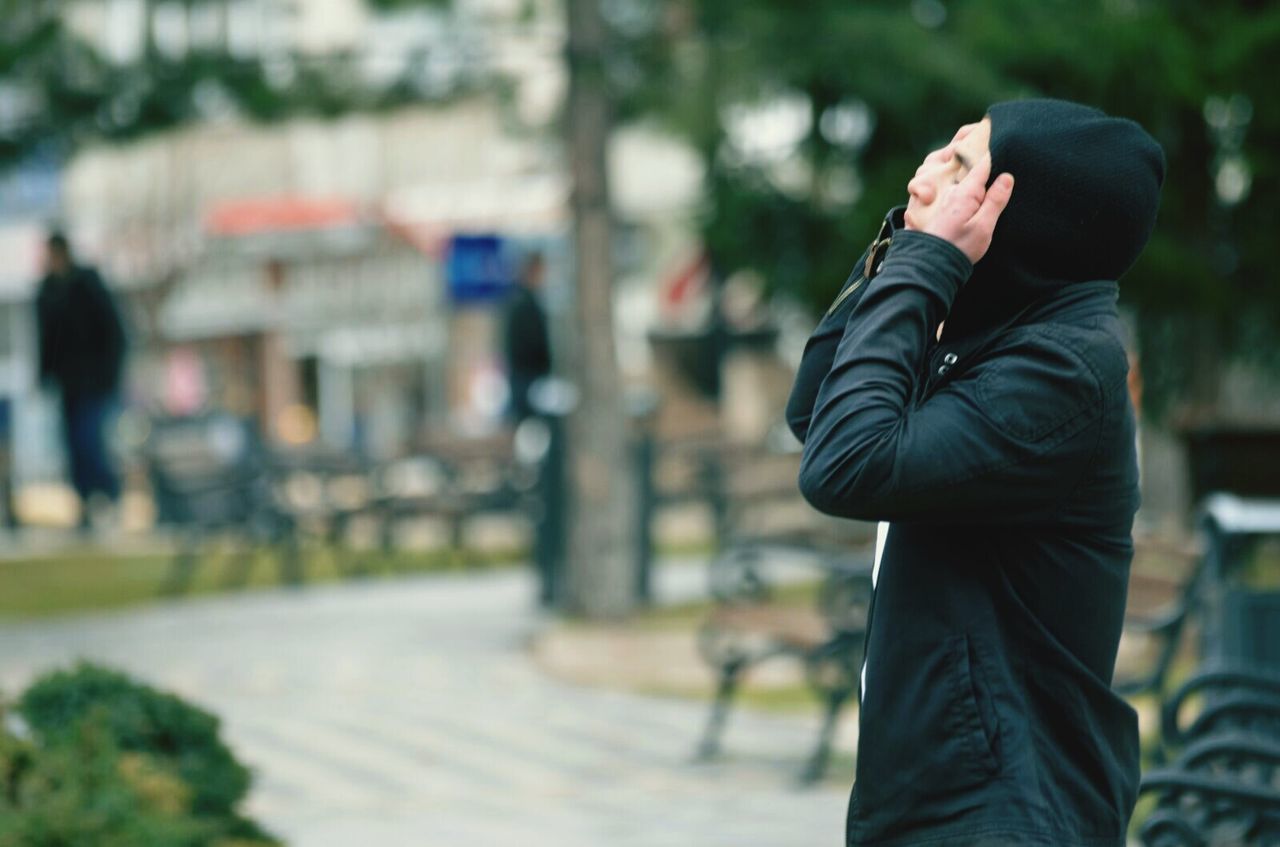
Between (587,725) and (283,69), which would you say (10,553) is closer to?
(283,69)

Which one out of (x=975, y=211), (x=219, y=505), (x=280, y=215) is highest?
(x=280, y=215)

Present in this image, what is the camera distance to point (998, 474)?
2.58m

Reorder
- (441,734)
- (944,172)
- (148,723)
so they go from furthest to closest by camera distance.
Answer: (441,734) → (148,723) → (944,172)

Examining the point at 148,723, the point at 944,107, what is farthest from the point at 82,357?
the point at 148,723

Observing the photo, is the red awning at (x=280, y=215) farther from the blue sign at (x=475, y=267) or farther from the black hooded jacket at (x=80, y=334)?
the black hooded jacket at (x=80, y=334)

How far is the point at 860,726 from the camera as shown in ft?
8.97

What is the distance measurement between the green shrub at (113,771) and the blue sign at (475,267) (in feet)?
45.1

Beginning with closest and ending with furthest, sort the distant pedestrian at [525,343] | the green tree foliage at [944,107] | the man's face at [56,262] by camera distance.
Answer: the green tree foliage at [944,107], the man's face at [56,262], the distant pedestrian at [525,343]

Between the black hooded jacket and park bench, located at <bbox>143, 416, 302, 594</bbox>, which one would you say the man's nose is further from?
the black hooded jacket

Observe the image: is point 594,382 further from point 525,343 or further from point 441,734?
point 525,343

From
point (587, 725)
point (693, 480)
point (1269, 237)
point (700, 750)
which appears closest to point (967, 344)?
point (700, 750)

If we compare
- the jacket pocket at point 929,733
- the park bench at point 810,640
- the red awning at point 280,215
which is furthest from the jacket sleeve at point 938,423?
the red awning at point 280,215

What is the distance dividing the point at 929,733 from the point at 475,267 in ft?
51.9

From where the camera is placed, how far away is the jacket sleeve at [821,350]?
2.87m
